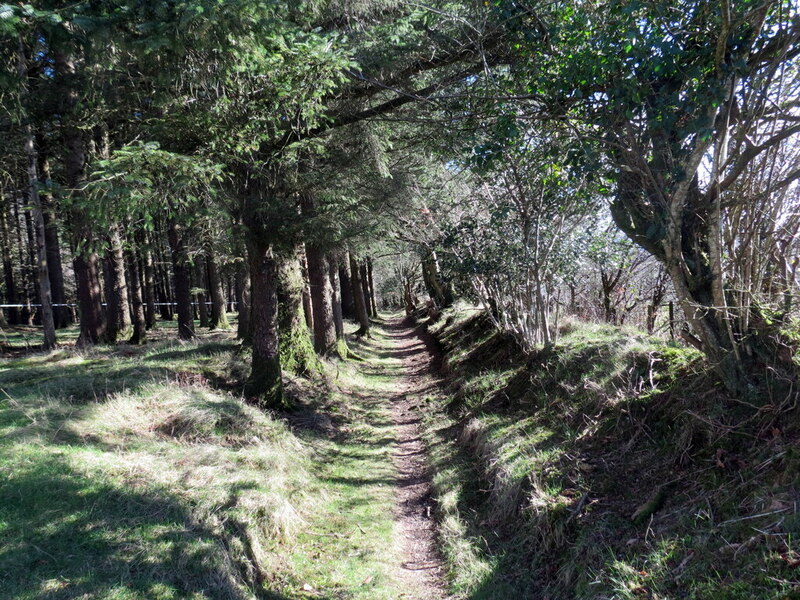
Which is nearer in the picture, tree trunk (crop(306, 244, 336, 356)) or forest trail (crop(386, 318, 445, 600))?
forest trail (crop(386, 318, 445, 600))

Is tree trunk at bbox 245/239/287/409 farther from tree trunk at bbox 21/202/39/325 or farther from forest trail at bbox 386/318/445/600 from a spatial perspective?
tree trunk at bbox 21/202/39/325

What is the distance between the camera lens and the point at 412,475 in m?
7.21

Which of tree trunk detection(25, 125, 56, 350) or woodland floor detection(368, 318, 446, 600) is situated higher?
tree trunk detection(25, 125, 56, 350)

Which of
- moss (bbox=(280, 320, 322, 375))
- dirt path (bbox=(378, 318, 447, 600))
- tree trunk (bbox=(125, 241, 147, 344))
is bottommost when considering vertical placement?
dirt path (bbox=(378, 318, 447, 600))

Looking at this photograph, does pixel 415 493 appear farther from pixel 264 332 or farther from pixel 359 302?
pixel 359 302

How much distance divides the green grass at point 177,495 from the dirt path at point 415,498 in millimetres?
181

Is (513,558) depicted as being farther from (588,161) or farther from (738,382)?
(588,161)

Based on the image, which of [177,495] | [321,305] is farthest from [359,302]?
[177,495]

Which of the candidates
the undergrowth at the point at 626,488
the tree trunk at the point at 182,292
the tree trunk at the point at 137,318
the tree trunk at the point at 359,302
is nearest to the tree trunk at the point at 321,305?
the tree trunk at the point at 182,292

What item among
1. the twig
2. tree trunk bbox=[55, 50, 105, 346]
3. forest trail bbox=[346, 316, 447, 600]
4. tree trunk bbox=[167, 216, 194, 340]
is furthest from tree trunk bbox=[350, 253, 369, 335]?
the twig

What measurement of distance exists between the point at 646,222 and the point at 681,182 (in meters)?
0.71

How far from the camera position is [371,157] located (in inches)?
378

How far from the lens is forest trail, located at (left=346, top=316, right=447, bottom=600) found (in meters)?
4.77

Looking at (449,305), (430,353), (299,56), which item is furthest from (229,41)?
(449,305)
